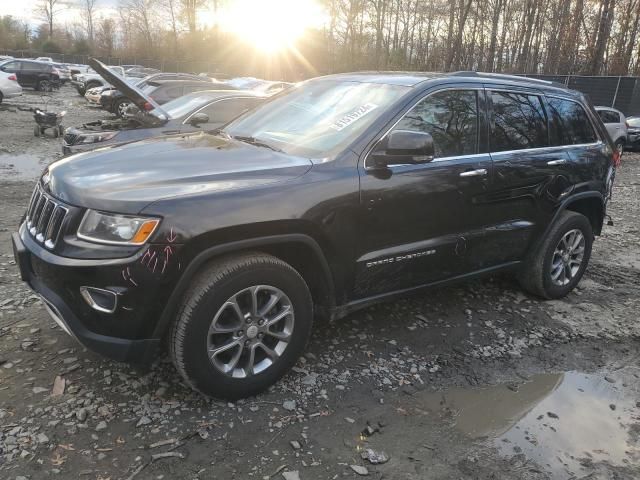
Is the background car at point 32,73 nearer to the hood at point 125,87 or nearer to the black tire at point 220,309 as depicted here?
the hood at point 125,87

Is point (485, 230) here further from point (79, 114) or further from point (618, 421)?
point (79, 114)

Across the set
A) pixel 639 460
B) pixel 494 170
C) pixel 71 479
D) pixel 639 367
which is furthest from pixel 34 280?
pixel 639 367

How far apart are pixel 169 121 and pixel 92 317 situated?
562 centimetres

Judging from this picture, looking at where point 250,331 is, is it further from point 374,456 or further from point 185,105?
point 185,105

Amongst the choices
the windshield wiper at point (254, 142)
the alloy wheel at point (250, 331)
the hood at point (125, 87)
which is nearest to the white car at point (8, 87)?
the hood at point (125, 87)

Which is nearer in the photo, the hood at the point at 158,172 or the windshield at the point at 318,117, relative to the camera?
the hood at the point at 158,172

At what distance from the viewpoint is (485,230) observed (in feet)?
12.8

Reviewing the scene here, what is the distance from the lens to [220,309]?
9.04 ft

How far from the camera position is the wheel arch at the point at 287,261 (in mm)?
2641

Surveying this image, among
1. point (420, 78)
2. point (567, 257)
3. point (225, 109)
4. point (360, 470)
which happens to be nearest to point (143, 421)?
point (360, 470)

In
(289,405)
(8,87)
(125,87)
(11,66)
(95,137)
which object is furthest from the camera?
(11,66)

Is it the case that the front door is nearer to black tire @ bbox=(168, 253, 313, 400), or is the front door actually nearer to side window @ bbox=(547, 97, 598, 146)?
black tire @ bbox=(168, 253, 313, 400)

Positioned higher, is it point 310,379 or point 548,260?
point 548,260

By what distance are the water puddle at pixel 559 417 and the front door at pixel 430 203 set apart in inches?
32.8
